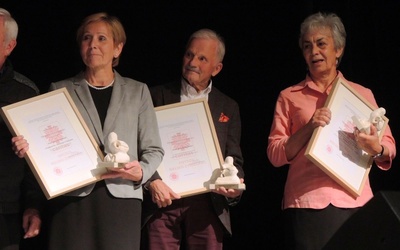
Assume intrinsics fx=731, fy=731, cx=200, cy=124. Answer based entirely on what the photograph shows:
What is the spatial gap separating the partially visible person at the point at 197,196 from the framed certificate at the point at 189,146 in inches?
3.4

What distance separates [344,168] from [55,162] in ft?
3.72

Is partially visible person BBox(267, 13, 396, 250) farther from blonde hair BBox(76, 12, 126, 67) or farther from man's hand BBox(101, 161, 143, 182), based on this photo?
blonde hair BBox(76, 12, 126, 67)

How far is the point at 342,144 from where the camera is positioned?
9.67 ft

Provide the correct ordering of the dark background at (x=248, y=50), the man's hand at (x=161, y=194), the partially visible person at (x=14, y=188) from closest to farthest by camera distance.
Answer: the partially visible person at (x=14, y=188)
the man's hand at (x=161, y=194)
the dark background at (x=248, y=50)

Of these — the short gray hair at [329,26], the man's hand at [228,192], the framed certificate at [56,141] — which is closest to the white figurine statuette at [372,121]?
the short gray hair at [329,26]

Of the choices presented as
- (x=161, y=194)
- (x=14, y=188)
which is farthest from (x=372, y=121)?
(x=14, y=188)

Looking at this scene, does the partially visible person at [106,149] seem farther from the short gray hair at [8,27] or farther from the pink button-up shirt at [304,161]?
the pink button-up shirt at [304,161]

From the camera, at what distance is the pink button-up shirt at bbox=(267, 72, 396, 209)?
2.90 m

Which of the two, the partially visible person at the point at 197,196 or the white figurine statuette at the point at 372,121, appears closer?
the white figurine statuette at the point at 372,121

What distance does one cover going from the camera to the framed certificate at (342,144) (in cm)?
287

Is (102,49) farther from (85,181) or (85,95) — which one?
(85,181)

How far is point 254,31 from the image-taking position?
398 centimetres

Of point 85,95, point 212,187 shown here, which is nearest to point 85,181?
point 85,95

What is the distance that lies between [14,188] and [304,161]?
1.17 m
